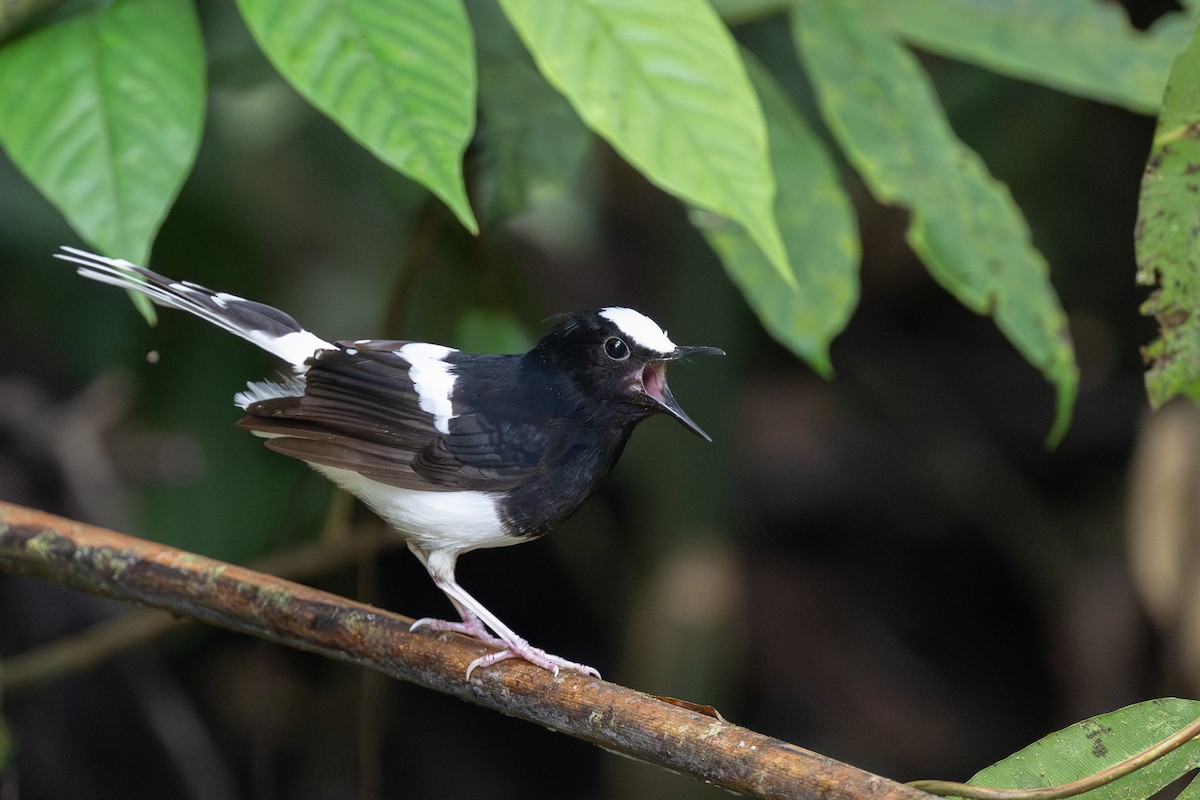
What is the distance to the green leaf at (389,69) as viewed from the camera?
1659 millimetres

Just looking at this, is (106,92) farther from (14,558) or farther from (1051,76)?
(1051,76)

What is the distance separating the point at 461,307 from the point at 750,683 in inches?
91.6

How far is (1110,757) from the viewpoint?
4.17ft

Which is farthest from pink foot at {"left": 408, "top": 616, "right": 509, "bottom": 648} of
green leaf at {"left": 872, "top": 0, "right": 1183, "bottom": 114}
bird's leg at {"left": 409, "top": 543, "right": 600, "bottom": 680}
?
green leaf at {"left": 872, "top": 0, "right": 1183, "bottom": 114}

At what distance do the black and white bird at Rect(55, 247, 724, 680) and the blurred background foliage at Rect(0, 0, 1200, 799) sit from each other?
42 centimetres

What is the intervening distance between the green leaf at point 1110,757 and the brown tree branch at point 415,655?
4.7 inches

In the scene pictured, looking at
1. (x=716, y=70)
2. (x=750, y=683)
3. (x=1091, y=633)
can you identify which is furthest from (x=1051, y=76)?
(x=750, y=683)

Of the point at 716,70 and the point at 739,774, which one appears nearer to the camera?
the point at 739,774

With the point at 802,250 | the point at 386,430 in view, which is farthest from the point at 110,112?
the point at 802,250

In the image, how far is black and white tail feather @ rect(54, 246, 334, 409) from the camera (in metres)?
1.82

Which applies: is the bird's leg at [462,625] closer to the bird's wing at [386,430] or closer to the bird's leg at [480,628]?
the bird's leg at [480,628]

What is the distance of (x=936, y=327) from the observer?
16.7ft

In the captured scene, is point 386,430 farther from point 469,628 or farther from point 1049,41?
point 1049,41

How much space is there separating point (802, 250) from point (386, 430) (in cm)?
82
